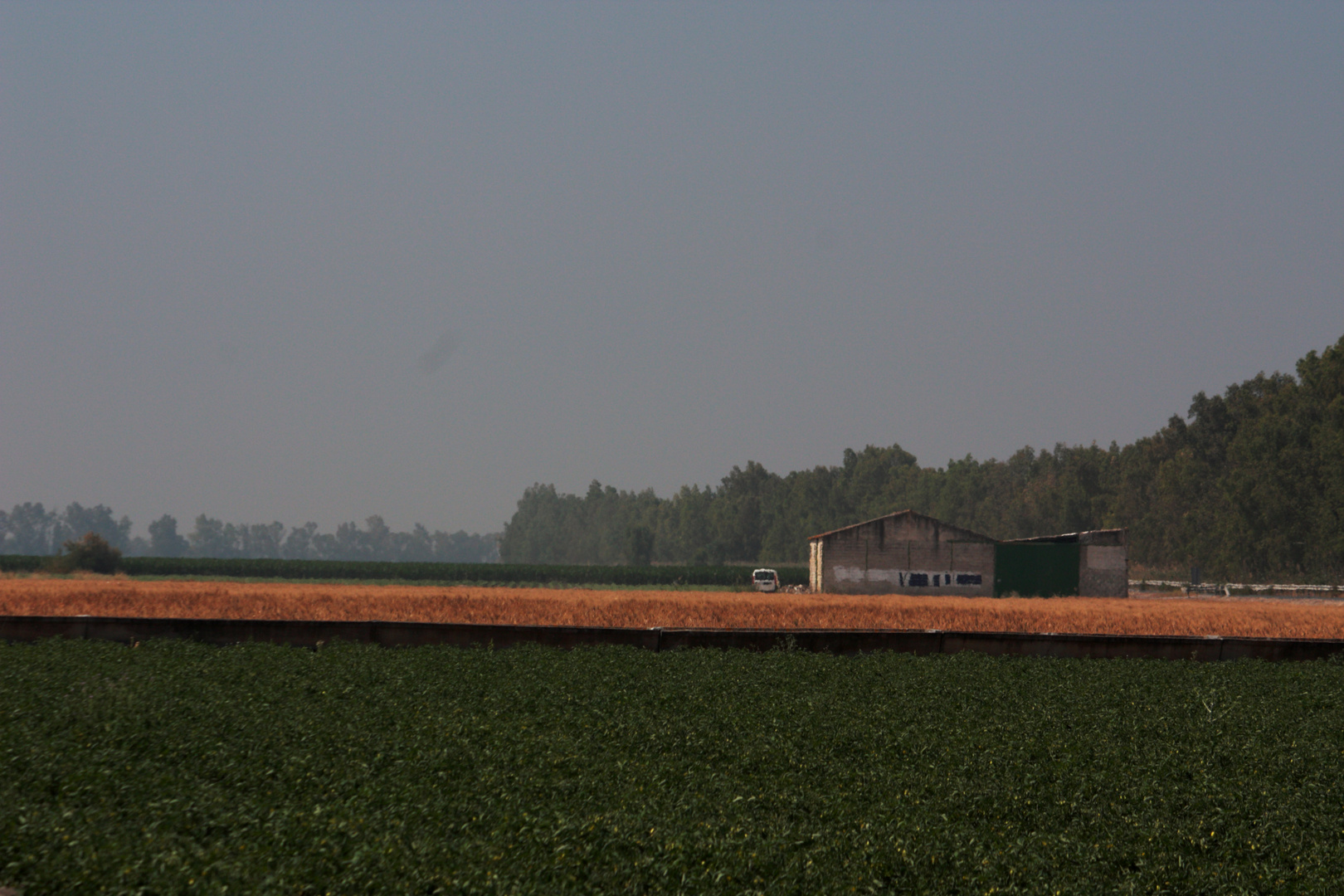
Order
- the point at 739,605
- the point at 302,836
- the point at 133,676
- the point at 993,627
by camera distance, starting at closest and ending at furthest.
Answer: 1. the point at 302,836
2. the point at 133,676
3. the point at 993,627
4. the point at 739,605

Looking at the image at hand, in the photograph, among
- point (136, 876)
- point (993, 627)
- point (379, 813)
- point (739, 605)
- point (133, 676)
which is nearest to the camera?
point (136, 876)

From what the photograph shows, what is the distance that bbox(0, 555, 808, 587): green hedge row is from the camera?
10894cm

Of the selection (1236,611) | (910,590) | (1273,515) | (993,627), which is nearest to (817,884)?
(993,627)

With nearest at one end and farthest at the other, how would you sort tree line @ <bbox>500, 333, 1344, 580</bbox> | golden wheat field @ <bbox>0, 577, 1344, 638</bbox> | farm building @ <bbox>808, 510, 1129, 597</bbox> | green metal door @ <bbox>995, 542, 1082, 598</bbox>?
golden wheat field @ <bbox>0, 577, 1344, 638</bbox>
green metal door @ <bbox>995, 542, 1082, 598</bbox>
farm building @ <bbox>808, 510, 1129, 597</bbox>
tree line @ <bbox>500, 333, 1344, 580</bbox>

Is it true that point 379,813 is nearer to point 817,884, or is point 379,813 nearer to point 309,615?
point 817,884

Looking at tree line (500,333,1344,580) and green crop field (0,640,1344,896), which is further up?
tree line (500,333,1344,580)

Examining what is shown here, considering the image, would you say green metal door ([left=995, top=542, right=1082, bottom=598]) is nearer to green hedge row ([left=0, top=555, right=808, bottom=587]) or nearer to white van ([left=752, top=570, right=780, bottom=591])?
white van ([left=752, top=570, right=780, bottom=591])

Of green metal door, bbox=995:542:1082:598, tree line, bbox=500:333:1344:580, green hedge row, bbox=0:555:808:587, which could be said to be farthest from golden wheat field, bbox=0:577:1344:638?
tree line, bbox=500:333:1344:580

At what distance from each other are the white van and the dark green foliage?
201ft

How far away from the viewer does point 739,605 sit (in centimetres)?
4253

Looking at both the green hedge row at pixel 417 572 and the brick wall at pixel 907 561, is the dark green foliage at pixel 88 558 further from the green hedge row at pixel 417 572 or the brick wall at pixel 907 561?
the brick wall at pixel 907 561

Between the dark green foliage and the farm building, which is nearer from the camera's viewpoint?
the farm building

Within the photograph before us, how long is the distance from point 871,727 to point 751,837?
196 inches

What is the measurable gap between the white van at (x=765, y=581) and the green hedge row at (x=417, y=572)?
26.7 meters
